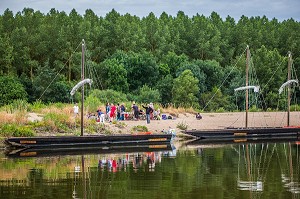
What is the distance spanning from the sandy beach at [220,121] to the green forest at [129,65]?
13.8 feet

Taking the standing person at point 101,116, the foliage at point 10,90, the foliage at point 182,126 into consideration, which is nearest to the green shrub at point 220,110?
the foliage at point 182,126

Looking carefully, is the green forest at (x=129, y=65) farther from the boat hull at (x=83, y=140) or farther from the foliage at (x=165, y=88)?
the boat hull at (x=83, y=140)

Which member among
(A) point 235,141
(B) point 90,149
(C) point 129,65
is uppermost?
(C) point 129,65

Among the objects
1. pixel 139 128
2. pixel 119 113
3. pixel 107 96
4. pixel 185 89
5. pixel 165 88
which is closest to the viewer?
pixel 139 128

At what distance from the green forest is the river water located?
964 inches

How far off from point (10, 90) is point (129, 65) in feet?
58.2

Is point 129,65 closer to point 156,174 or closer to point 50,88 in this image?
point 50,88

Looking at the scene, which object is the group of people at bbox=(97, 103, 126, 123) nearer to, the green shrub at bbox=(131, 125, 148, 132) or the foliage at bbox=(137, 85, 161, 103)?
the green shrub at bbox=(131, 125, 148, 132)

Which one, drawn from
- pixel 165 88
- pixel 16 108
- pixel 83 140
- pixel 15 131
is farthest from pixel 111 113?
pixel 165 88

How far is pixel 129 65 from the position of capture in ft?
287

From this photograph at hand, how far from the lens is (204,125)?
218ft

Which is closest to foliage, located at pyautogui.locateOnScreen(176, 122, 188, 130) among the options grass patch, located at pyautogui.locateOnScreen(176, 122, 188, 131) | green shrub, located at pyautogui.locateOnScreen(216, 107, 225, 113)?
grass patch, located at pyautogui.locateOnScreen(176, 122, 188, 131)

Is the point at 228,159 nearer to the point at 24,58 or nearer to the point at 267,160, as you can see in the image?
the point at 267,160

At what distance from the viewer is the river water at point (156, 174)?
→ 30.0 meters
